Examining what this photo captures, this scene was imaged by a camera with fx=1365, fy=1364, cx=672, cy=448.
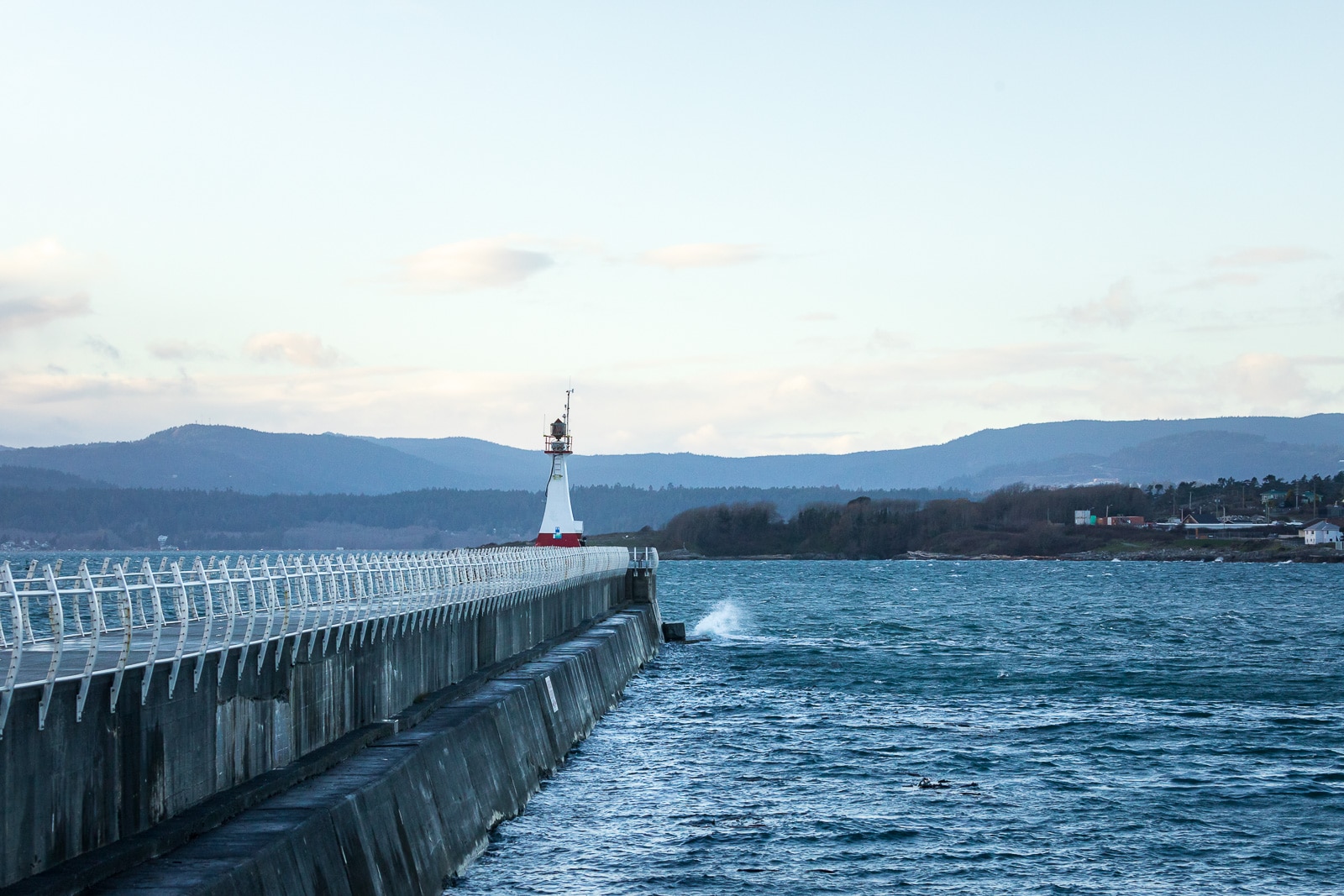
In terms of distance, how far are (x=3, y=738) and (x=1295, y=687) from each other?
137 ft

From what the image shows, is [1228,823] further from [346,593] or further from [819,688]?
[819,688]

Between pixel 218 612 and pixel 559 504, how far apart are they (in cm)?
3979

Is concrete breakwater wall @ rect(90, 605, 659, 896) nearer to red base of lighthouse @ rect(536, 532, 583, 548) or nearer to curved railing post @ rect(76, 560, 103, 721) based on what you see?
curved railing post @ rect(76, 560, 103, 721)

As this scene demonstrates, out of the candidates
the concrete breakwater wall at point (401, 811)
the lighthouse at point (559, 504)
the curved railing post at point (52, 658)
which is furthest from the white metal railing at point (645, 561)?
the curved railing post at point (52, 658)

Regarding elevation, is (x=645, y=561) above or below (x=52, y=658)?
below

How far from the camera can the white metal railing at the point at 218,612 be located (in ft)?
37.5

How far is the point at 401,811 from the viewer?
651 inches

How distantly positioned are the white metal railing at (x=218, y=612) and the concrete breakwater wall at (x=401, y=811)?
155cm

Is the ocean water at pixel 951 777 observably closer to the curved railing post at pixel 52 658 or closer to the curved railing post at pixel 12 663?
the curved railing post at pixel 52 658

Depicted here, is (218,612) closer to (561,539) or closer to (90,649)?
(90,649)

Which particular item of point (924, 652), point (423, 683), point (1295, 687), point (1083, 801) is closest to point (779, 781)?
point (1083, 801)

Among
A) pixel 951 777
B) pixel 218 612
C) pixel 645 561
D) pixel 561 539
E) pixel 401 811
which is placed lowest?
pixel 951 777

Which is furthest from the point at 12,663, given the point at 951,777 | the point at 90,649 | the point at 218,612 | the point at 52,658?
the point at 951,777

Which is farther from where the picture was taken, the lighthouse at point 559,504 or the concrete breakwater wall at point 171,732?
the lighthouse at point 559,504
